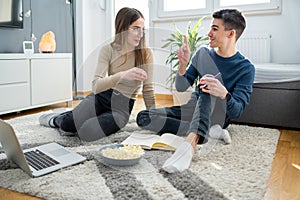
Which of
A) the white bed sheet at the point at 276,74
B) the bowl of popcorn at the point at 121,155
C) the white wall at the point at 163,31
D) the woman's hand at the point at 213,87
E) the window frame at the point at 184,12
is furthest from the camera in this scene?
the window frame at the point at 184,12

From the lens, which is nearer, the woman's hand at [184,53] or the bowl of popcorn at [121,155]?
the bowl of popcorn at [121,155]

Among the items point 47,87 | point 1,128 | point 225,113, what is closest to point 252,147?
point 225,113

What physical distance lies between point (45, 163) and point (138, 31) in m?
0.93

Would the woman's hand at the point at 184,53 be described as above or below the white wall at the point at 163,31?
below

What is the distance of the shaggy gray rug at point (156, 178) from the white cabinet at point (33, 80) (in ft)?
3.38

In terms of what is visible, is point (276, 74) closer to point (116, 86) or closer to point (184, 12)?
point (116, 86)

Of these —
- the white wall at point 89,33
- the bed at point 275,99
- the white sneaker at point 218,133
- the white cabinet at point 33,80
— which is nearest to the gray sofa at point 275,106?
the bed at point 275,99

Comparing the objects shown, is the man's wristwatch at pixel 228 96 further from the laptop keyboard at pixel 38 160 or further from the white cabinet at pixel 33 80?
the white cabinet at pixel 33 80

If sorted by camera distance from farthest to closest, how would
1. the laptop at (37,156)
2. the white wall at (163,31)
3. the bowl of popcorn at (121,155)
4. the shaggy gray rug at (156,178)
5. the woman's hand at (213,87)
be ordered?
1. the white wall at (163,31)
2. the woman's hand at (213,87)
3. the bowl of popcorn at (121,155)
4. the laptop at (37,156)
5. the shaggy gray rug at (156,178)

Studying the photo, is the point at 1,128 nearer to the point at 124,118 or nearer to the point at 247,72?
the point at 124,118

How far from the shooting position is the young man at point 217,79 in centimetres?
167

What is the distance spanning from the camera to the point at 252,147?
1.75m

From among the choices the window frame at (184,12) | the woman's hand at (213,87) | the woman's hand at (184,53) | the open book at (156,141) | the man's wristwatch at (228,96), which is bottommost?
the open book at (156,141)

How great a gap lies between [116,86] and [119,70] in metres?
0.11
